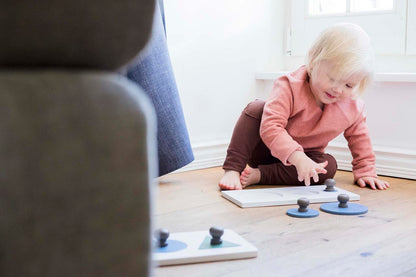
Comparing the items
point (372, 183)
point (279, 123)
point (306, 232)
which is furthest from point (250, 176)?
point (306, 232)

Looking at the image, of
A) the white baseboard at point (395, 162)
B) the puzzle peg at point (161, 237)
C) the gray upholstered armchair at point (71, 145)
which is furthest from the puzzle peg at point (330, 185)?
the gray upholstered armchair at point (71, 145)

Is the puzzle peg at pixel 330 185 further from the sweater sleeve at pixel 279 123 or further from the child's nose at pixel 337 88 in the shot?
the child's nose at pixel 337 88

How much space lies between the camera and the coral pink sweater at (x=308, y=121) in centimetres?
156

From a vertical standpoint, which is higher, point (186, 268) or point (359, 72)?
point (359, 72)

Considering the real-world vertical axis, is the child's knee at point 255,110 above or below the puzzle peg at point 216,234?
above

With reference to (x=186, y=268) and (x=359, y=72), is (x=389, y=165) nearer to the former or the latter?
(x=359, y=72)

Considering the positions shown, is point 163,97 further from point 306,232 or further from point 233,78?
point 233,78

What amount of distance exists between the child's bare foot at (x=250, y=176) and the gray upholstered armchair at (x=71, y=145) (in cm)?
123

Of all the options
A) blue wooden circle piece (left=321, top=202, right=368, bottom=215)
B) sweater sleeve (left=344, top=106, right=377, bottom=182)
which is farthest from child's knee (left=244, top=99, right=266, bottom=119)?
blue wooden circle piece (left=321, top=202, right=368, bottom=215)

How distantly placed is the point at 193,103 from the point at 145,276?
156 cm

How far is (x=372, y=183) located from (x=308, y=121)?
0.83 ft

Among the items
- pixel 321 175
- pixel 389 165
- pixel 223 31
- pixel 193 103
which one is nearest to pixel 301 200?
pixel 321 175

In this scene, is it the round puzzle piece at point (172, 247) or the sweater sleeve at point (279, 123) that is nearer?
the round puzzle piece at point (172, 247)

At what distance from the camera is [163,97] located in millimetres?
1415
